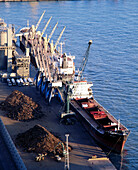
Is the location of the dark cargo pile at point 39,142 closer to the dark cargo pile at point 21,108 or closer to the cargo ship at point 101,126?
the cargo ship at point 101,126

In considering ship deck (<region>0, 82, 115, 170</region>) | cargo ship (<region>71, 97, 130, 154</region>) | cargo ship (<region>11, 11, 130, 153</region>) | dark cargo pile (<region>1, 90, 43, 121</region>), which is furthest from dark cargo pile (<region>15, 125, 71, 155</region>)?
dark cargo pile (<region>1, 90, 43, 121</region>)

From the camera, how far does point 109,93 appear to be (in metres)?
102

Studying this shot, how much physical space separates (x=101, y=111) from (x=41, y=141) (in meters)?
18.5

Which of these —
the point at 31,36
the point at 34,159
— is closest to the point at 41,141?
the point at 34,159

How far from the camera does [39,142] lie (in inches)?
2564

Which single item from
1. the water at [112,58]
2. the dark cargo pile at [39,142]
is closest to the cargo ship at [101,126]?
the water at [112,58]

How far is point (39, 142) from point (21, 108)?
15692 mm

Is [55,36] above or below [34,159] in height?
above

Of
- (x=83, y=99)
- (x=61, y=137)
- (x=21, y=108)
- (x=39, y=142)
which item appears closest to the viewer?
(x=39, y=142)

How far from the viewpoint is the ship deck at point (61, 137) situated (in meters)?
62.3

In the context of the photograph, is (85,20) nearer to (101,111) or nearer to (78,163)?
(101,111)

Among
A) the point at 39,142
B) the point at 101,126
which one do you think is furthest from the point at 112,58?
the point at 39,142

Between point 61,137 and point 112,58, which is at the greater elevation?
point 112,58

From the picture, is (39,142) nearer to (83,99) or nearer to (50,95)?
(50,95)
